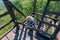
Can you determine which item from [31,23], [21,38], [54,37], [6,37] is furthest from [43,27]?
[54,37]

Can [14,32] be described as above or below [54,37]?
below

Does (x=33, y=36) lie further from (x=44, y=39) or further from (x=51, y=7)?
(x=51, y=7)

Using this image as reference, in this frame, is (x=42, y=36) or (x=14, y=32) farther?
(x=14, y=32)

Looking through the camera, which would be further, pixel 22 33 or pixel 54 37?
pixel 22 33

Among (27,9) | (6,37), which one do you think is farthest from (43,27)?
(27,9)

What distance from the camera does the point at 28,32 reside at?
2666 millimetres

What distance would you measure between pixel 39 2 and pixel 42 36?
1736 mm

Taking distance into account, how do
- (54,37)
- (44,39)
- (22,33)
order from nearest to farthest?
(54,37) → (44,39) → (22,33)

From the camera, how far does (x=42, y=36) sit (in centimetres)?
249

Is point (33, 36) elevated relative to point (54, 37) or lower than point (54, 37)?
lower

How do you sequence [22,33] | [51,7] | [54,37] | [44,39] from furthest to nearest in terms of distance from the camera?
[51,7], [22,33], [44,39], [54,37]

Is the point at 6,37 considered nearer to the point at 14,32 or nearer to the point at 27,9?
the point at 14,32

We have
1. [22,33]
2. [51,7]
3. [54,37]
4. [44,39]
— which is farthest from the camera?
[51,7]

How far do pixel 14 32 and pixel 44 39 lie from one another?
0.58m
